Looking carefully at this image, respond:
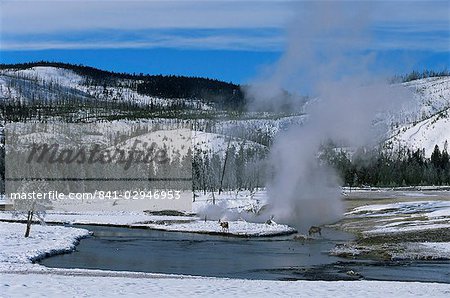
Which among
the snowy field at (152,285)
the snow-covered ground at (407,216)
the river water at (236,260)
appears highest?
the snow-covered ground at (407,216)

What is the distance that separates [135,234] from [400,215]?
3129 centimetres

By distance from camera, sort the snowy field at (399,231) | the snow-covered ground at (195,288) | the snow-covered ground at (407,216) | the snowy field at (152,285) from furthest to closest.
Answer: the snow-covered ground at (407,216)
the snowy field at (399,231)
the snowy field at (152,285)
the snow-covered ground at (195,288)

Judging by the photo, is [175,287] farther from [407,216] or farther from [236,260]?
[407,216]

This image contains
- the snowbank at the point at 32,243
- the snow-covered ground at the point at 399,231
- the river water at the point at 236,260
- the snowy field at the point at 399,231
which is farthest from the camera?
the snow-covered ground at the point at 399,231

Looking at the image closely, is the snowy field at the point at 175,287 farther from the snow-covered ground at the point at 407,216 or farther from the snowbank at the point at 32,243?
the snow-covered ground at the point at 407,216

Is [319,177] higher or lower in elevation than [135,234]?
higher

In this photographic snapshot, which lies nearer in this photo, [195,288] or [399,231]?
[195,288]

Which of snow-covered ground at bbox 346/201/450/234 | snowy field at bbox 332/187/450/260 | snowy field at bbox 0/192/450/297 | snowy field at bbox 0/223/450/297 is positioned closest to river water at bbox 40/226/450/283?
snowy field at bbox 332/187/450/260

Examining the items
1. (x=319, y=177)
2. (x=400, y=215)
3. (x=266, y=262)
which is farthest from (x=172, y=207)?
(x=266, y=262)

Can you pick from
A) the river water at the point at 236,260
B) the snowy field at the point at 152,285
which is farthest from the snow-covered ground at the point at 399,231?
the river water at the point at 236,260

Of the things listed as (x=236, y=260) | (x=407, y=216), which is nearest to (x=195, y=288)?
(x=236, y=260)

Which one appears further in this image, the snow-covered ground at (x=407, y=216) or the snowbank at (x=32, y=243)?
the snow-covered ground at (x=407, y=216)

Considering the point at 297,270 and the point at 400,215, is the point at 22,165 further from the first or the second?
the point at 297,270

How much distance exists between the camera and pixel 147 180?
180125mm
